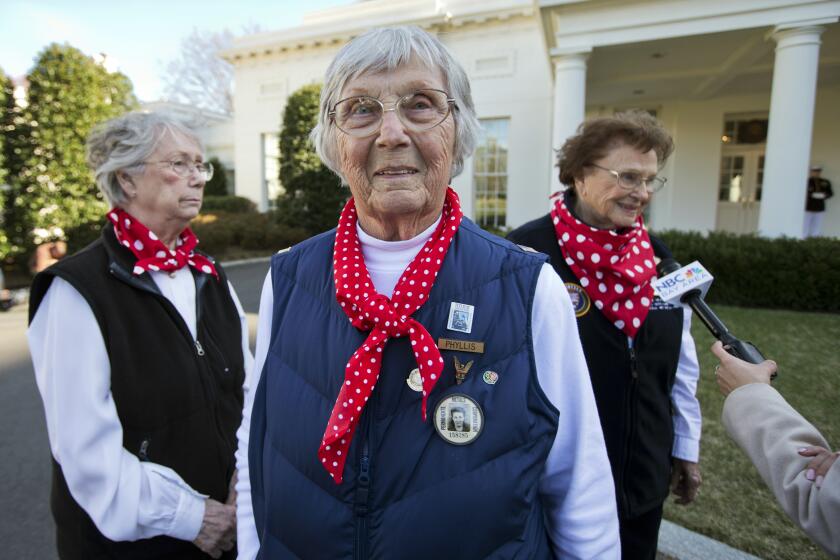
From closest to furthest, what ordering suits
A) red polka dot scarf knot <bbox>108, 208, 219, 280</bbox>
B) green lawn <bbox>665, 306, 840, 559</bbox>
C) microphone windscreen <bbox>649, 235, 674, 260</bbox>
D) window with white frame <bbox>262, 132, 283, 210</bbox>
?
red polka dot scarf knot <bbox>108, 208, 219, 280</bbox>, microphone windscreen <bbox>649, 235, 674, 260</bbox>, green lawn <bbox>665, 306, 840, 559</bbox>, window with white frame <bbox>262, 132, 283, 210</bbox>

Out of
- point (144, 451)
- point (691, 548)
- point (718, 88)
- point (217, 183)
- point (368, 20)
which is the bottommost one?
point (691, 548)

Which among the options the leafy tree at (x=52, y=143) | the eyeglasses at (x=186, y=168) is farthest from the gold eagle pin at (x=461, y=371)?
the leafy tree at (x=52, y=143)

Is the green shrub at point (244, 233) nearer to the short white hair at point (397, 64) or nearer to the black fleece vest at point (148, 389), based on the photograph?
the black fleece vest at point (148, 389)

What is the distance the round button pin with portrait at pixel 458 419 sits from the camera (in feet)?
3.73

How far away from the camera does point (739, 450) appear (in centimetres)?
380

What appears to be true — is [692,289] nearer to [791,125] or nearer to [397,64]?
[397,64]

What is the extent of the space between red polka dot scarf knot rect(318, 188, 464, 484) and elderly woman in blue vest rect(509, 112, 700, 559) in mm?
983

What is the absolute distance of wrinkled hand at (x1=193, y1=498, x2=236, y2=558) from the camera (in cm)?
168

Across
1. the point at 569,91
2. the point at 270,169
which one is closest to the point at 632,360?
the point at 569,91

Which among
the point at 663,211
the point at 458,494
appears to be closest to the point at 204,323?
the point at 458,494

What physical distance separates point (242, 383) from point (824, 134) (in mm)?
15897

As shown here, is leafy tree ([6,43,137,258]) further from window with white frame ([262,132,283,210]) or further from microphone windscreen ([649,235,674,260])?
microphone windscreen ([649,235,674,260])

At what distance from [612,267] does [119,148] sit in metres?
2.08

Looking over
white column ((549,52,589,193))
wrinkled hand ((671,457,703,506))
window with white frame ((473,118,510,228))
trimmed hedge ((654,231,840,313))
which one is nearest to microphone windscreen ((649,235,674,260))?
wrinkled hand ((671,457,703,506))
